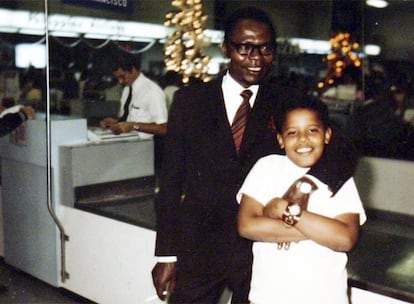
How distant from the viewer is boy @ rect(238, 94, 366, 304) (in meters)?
1.43

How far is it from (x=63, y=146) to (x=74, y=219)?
1.54 ft

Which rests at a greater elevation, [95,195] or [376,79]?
[376,79]

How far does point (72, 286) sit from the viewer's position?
3547 mm

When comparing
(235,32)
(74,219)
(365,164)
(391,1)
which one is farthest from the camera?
(391,1)

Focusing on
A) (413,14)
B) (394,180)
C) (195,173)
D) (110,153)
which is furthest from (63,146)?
(413,14)

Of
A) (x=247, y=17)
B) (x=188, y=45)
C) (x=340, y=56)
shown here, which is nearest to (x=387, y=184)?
(x=247, y=17)

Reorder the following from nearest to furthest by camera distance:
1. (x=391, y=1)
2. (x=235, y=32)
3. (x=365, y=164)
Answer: (x=235, y=32), (x=365, y=164), (x=391, y=1)

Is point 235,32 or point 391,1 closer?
point 235,32

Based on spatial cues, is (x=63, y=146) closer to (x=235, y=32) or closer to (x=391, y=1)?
(x=235, y=32)

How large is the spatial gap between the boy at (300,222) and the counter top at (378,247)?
0.59 meters

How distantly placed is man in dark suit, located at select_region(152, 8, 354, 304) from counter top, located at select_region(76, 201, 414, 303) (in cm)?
54

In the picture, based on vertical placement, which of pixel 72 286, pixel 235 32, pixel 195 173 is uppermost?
pixel 235 32

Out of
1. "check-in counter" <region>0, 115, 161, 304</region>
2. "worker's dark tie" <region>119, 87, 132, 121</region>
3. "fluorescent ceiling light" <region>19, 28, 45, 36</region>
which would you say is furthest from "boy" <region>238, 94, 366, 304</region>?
"fluorescent ceiling light" <region>19, 28, 45, 36</region>

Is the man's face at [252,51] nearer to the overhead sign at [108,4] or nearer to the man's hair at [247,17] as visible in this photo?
the man's hair at [247,17]
